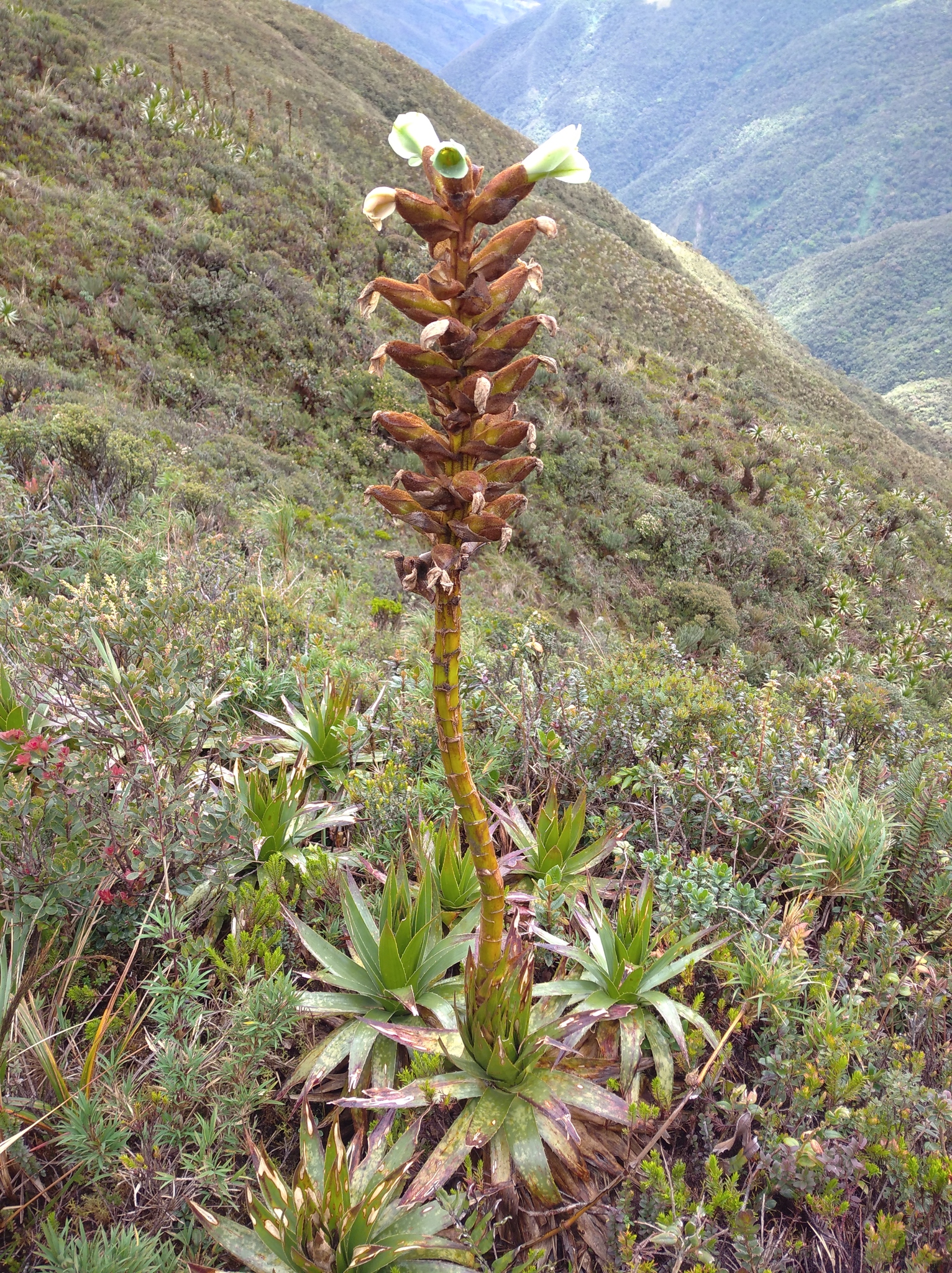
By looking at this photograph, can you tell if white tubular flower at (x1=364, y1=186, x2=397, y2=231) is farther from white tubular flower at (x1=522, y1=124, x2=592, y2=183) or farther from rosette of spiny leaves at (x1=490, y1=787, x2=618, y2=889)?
rosette of spiny leaves at (x1=490, y1=787, x2=618, y2=889)

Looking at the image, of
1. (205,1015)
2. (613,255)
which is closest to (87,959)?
(205,1015)

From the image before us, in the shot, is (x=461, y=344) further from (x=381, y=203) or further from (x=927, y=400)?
(x=927, y=400)

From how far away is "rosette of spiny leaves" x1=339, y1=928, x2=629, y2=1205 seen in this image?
5.23 feet

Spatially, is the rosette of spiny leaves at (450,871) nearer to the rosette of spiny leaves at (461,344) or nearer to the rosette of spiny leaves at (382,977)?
the rosette of spiny leaves at (382,977)

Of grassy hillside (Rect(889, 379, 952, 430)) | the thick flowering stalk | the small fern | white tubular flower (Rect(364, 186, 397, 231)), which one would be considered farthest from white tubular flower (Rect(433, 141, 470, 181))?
grassy hillside (Rect(889, 379, 952, 430))

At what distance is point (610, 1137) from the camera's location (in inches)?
69.9

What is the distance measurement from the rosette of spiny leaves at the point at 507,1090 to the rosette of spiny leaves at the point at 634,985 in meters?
0.14

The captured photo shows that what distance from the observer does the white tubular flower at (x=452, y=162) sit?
1.17m

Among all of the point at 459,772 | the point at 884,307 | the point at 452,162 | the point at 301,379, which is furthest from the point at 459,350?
the point at 884,307

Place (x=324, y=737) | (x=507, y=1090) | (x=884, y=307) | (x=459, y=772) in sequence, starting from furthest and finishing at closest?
(x=884, y=307) → (x=324, y=737) → (x=507, y=1090) → (x=459, y=772)

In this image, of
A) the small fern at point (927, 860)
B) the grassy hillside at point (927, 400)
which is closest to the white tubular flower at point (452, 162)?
the small fern at point (927, 860)

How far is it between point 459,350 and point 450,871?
5.59ft

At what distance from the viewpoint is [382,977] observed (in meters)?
1.96

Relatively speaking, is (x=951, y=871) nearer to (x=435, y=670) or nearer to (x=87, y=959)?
(x=435, y=670)
